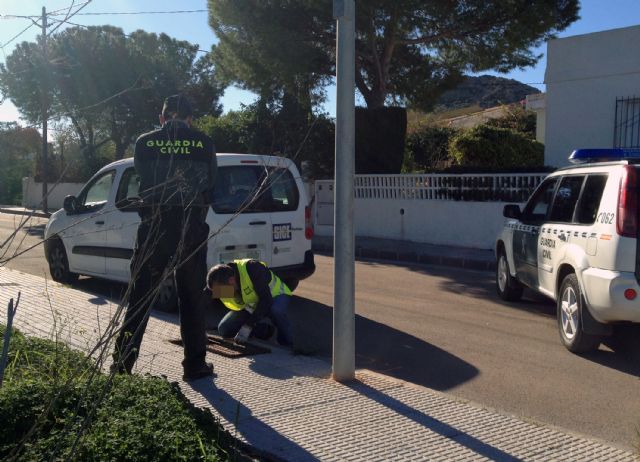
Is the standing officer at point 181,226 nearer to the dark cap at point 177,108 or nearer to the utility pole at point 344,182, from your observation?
the dark cap at point 177,108

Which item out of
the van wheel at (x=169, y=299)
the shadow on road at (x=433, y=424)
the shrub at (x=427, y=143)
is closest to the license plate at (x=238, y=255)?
the van wheel at (x=169, y=299)

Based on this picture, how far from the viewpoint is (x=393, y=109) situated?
739 inches

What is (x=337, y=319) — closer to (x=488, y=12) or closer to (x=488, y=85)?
(x=488, y=12)

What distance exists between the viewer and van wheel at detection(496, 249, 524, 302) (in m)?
9.36

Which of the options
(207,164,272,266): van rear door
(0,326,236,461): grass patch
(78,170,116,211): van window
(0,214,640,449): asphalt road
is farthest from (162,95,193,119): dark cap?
(78,170,116,211): van window

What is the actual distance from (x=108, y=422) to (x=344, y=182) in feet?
7.91

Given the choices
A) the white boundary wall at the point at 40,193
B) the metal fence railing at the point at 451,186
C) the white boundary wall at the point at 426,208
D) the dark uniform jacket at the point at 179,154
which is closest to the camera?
the dark uniform jacket at the point at 179,154

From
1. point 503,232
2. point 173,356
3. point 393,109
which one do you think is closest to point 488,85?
point 393,109

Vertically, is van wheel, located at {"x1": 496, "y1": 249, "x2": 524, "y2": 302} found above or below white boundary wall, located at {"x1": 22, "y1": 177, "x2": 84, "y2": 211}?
below

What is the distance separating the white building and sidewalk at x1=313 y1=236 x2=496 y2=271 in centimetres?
337

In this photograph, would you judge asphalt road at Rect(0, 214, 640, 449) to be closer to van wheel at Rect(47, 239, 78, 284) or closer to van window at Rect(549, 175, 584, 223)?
van wheel at Rect(47, 239, 78, 284)

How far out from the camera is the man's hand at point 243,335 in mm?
6668

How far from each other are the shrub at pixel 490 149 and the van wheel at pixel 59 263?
13457 mm

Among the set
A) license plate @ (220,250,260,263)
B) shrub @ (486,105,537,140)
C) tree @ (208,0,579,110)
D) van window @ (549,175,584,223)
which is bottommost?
license plate @ (220,250,260,263)
